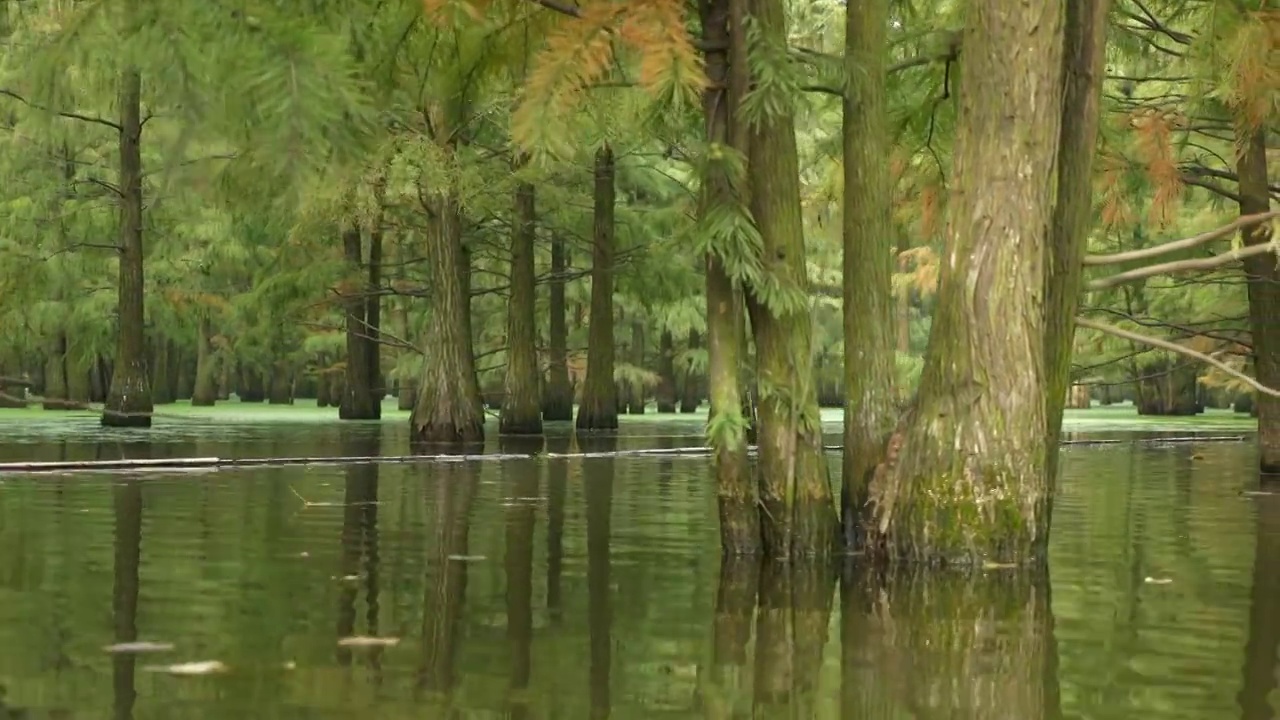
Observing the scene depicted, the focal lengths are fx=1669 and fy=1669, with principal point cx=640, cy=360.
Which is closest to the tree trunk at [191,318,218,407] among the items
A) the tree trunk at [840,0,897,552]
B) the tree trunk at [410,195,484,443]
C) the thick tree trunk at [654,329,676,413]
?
the thick tree trunk at [654,329,676,413]

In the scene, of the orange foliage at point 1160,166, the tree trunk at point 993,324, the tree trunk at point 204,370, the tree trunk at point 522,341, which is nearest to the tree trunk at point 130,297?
the tree trunk at point 522,341

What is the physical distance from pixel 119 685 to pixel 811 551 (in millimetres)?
4874

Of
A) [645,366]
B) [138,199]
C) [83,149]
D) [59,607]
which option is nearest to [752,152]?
[59,607]

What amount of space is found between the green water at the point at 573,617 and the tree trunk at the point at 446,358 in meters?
12.1

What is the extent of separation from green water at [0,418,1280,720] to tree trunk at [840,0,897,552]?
850mm

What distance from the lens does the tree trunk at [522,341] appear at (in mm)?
29828

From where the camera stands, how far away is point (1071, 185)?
9.53 m

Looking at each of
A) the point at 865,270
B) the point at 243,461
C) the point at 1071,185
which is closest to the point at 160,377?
the point at 243,461

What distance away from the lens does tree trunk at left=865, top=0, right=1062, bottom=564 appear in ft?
28.9

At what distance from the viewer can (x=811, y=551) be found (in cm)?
940

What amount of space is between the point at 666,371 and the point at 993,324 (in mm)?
43539

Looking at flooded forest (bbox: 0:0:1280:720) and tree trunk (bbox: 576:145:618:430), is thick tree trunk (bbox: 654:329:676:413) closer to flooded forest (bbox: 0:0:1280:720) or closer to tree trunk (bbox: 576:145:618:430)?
tree trunk (bbox: 576:145:618:430)

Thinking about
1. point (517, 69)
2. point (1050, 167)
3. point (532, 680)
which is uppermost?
point (517, 69)

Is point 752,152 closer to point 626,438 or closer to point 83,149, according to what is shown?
point 626,438
